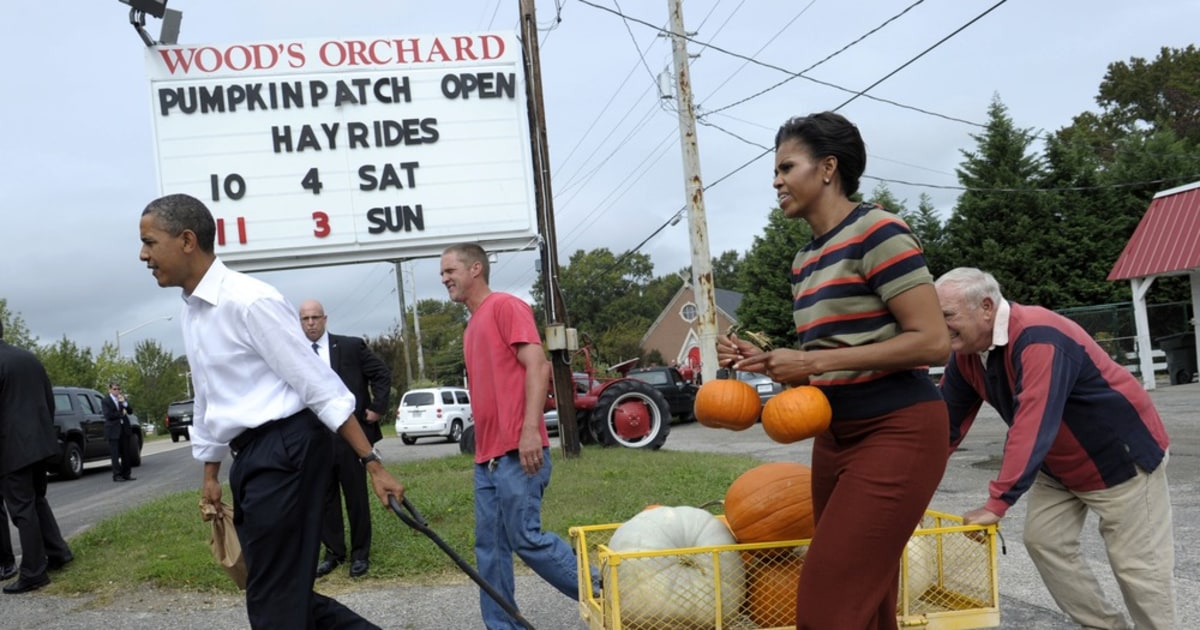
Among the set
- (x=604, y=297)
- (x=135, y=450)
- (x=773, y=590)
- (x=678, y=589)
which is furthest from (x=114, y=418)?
(x=604, y=297)

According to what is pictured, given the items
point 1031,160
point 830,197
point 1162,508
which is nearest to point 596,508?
point 1162,508

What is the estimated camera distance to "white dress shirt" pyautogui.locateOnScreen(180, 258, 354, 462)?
3.53 metres

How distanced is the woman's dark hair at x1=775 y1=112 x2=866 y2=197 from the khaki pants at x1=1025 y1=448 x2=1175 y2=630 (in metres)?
1.65

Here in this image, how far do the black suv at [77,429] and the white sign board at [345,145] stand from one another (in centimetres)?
861

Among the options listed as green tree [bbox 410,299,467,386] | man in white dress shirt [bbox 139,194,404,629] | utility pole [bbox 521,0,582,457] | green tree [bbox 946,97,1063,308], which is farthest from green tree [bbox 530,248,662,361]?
man in white dress shirt [bbox 139,194,404,629]

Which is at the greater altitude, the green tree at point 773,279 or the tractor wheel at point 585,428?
the green tree at point 773,279

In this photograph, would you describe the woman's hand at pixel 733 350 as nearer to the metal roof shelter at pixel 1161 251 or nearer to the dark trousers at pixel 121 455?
the dark trousers at pixel 121 455

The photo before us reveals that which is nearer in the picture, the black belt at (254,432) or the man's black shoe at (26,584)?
the black belt at (254,432)

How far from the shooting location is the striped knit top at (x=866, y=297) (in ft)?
8.68

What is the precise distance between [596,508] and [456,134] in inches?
244

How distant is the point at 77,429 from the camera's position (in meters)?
19.9

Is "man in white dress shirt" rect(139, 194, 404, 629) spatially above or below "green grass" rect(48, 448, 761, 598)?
above

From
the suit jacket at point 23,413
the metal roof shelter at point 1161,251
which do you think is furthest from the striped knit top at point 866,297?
the metal roof shelter at point 1161,251

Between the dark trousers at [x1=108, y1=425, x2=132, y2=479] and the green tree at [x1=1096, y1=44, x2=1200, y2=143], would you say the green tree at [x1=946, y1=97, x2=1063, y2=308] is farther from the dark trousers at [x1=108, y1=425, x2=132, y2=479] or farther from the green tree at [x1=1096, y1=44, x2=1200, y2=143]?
the dark trousers at [x1=108, y1=425, x2=132, y2=479]
